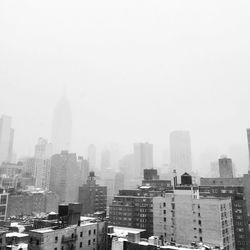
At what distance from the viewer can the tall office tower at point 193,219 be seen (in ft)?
279

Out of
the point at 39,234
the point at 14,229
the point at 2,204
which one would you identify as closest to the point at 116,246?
the point at 39,234

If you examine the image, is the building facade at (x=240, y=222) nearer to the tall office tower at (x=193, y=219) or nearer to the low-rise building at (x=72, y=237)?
the tall office tower at (x=193, y=219)

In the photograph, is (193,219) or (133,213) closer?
(193,219)

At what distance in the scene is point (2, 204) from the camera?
15288cm

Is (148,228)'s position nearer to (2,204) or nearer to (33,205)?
(2,204)

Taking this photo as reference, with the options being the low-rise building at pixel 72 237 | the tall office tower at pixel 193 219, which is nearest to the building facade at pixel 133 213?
the tall office tower at pixel 193 219

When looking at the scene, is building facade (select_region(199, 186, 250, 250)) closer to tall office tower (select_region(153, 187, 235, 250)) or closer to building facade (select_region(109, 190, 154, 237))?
tall office tower (select_region(153, 187, 235, 250))

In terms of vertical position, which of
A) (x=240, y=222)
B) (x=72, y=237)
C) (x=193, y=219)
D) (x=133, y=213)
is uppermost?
(x=193, y=219)

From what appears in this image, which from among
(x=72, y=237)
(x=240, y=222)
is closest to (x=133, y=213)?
(x=240, y=222)

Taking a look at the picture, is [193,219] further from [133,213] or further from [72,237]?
[133,213]

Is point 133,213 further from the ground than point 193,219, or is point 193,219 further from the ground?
point 193,219

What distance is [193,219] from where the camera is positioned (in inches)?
3521

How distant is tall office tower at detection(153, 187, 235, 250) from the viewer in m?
85.1

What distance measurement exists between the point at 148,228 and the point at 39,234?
8046 cm
